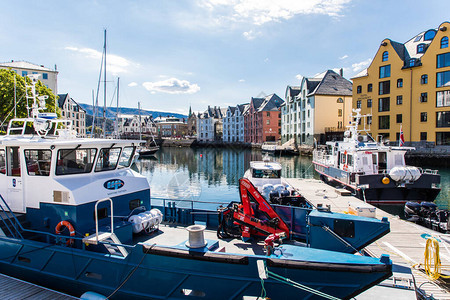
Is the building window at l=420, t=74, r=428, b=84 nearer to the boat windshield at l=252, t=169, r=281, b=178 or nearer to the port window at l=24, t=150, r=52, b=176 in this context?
the boat windshield at l=252, t=169, r=281, b=178

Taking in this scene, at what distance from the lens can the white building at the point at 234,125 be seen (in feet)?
342

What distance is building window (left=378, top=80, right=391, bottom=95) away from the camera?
49.5 meters

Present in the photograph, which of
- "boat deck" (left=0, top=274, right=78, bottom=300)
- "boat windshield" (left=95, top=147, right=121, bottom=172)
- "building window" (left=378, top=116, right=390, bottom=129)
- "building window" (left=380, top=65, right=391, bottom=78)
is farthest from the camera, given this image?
"building window" (left=378, top=116, right=390, bottom=129)

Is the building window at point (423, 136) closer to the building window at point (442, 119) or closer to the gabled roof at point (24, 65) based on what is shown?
the building window at point (442, 119)

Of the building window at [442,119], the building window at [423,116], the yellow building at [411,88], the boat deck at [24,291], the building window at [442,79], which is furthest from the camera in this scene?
the building window at [423,116]

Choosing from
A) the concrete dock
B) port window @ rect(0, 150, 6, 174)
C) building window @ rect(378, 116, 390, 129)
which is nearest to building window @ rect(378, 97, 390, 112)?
building window @ rect(378, 116, 390, 129)

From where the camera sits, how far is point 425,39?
4766 centimetres

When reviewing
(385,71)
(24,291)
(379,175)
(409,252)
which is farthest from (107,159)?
(385,71)

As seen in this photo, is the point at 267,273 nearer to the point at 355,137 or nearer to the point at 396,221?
the point at 396,221

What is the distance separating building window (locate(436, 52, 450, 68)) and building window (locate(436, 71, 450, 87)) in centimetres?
117

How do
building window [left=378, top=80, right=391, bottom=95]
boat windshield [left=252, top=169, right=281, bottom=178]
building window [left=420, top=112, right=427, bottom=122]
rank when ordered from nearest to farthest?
boat windshield [left=252, top=169, right=281, bottom=178] → building window [left=420, top=112, right=427, bottom=122] → building window [left=378, top=80, right=391, bottom=95]

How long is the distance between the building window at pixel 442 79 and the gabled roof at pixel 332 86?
62.5ft

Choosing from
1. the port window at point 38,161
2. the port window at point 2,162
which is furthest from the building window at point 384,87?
the port window at point 2,162

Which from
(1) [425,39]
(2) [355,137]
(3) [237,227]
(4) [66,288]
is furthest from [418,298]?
(1) [425,39]
